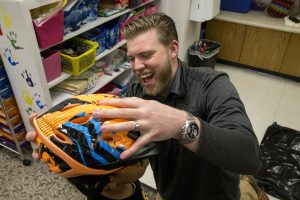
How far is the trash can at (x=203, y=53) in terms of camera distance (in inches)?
130

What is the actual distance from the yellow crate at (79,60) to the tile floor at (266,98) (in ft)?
3.36

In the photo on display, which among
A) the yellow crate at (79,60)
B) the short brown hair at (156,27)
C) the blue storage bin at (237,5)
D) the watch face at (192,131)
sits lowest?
the blue storage bin at (237,5)

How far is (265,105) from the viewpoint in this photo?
9.86ft

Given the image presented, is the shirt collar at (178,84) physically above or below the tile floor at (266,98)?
above

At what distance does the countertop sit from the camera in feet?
10.4

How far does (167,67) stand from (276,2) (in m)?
2.96

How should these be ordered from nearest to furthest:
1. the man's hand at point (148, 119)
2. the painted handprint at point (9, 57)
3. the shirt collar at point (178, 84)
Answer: the man's hand at point (148, 119)
the shirt collar at point (178, 84)
the painted handprint at point (9, 57)

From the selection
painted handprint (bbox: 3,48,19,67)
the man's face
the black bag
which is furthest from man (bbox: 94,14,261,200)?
the black bag

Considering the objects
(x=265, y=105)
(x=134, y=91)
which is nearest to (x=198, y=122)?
(x=134, y=91)

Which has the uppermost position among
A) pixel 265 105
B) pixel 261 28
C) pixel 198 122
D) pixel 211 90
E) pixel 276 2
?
pixel 198 122

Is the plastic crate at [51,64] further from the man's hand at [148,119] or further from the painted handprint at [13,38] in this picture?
the man's hand at [148,119]

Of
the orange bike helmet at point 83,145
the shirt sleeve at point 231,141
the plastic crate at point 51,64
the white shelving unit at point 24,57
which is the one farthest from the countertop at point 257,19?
the orange bike helmet at point 83,145

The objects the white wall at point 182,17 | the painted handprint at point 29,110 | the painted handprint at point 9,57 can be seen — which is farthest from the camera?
the white wall at point 182,17

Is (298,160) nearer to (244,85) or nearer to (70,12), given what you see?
(244,85)
